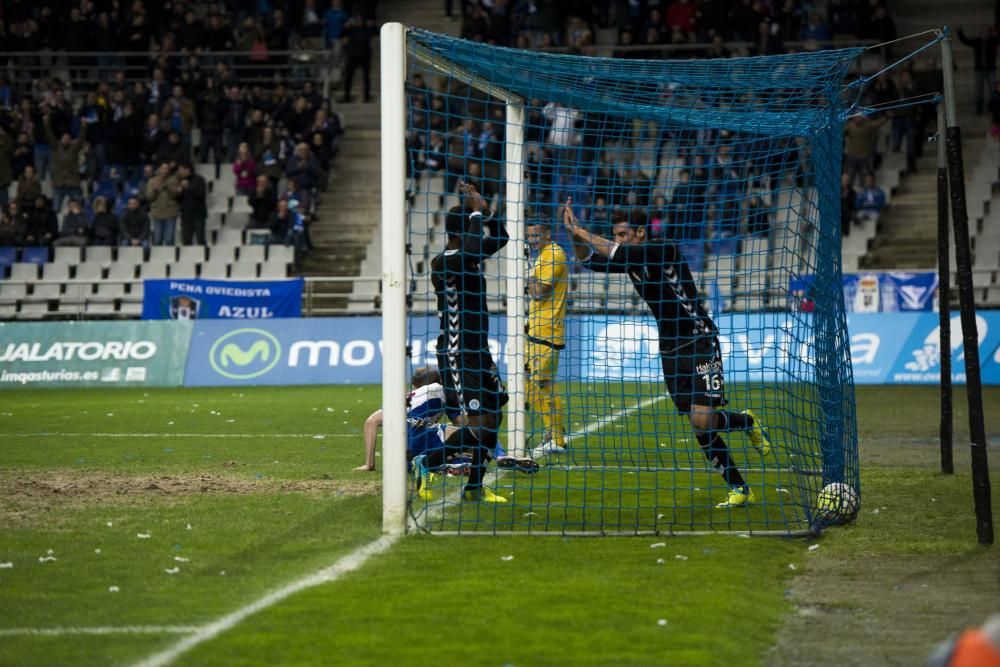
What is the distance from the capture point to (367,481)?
35.3ft

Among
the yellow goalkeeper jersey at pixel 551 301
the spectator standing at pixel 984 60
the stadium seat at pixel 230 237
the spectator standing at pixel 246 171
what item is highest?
the spectator standing at pixel 984 60

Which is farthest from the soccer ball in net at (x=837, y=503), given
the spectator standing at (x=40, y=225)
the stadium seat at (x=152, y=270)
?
the spectator standing at (x=40, y=225)

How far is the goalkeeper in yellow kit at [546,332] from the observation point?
39.3ft

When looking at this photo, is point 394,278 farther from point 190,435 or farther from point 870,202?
point 870,202

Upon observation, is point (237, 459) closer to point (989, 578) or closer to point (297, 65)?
point (989, 578)

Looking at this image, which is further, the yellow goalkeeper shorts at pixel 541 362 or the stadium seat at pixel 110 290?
the stadium seat at pixel 110 290

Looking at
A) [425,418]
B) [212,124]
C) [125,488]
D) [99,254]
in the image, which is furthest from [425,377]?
[212,124]

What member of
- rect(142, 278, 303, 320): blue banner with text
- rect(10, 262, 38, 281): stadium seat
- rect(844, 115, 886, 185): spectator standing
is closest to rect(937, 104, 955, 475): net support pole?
rect(142, 278, 303, 320): blue banner with text

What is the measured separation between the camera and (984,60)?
100ft

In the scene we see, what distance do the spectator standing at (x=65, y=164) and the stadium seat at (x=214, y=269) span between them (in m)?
4.60

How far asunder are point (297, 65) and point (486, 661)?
1175 inches

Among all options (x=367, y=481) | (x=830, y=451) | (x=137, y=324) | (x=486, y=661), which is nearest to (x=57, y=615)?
(x=486, y=661)

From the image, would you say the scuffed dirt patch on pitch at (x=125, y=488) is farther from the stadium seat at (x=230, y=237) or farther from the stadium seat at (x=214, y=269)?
the stadium seat at (x=230, y=237)

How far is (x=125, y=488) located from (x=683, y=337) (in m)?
4.58
